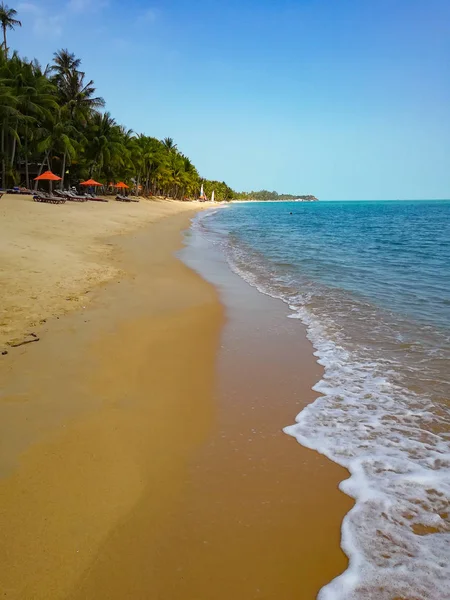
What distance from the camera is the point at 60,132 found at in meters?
36.1

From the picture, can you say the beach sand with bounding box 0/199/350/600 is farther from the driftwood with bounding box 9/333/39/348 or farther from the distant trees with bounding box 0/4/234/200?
the distant trees with bounding box 0/4/234/200

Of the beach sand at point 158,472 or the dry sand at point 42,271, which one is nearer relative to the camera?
the beach sand at point 158,472

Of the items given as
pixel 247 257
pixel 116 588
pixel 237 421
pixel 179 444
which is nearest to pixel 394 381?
pixel 237 421

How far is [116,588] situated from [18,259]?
8.49 metres

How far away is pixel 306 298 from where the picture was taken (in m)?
9.55

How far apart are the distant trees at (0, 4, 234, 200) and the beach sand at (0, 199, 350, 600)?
33.3m

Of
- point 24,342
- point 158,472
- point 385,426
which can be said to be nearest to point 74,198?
point 24,342

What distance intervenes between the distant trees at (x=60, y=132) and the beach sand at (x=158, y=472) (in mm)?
33296

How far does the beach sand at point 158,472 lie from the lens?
2.25 meters

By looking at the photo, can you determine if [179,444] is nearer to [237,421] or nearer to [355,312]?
[237,421]

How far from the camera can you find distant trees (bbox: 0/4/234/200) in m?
33.1

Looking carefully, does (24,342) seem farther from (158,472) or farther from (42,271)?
(42,271)

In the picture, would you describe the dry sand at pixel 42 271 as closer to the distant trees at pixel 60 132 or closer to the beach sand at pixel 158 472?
the beach sand at pixel 158 472

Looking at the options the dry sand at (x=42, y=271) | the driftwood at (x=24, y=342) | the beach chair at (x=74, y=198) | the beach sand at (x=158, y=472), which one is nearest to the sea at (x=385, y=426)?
the beach sand at (x=158, y=472)
